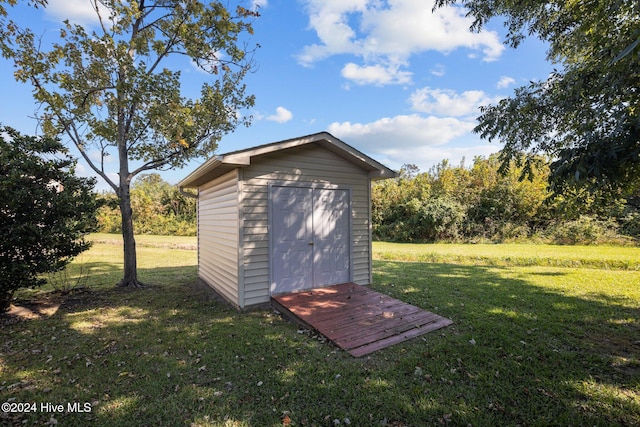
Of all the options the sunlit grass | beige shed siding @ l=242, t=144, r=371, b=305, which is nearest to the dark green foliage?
beige shed siding @ l=242, t=144, r=371, b=305

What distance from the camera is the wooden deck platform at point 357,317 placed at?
12.2ft

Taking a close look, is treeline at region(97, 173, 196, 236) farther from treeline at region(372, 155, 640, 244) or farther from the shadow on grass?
the shadow on grass

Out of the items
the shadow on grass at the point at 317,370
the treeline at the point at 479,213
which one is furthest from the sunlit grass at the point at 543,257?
the shadow on grass at the point at 317,370

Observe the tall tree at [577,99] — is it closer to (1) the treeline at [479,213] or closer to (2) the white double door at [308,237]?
(2) the white double door at [308,237]

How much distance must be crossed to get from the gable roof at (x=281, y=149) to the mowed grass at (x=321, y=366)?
8.84 feet

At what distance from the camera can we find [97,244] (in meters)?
15.5

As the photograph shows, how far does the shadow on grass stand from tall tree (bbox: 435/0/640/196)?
2047 millimetres

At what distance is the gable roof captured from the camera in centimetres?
→ 472

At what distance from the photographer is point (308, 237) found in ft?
18.8

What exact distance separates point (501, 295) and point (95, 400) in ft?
21.9

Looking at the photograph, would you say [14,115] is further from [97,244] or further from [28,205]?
[97,244]

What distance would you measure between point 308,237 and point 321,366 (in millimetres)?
2872

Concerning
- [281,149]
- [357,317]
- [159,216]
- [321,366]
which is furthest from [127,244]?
[159,216]

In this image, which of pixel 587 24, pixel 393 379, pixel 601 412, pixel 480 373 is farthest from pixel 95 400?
pixel 587 24
